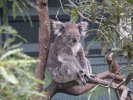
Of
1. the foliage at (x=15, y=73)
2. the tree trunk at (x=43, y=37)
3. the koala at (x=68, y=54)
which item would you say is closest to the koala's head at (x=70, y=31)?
the koala at (x=68, y=54)

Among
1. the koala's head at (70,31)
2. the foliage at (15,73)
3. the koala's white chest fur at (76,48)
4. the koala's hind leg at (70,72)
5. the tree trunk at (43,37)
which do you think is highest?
the foliage at (15,73)

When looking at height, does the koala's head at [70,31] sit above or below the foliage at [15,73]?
below

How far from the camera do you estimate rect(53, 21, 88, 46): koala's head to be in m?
3.76

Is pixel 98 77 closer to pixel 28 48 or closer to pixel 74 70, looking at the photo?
pixel 74 70

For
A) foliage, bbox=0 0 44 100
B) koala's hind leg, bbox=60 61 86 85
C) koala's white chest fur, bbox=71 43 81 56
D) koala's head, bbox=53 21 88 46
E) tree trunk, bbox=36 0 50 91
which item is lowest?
koala's hind leg, bbox=60 61 86 85

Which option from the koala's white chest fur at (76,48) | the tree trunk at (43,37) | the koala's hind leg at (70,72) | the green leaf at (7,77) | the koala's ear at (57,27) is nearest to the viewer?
the green leaf at (7,77)

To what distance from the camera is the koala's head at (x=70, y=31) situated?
3758mm

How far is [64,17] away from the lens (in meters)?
4.71

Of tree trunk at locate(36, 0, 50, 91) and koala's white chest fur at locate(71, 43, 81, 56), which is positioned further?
koala's white chest fur at locate(71, 43, 81, 56)

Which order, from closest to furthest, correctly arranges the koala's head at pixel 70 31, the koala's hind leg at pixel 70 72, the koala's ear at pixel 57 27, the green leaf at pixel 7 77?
the green leaf at pixel 7 77
the koala's hind leg at pixel 70 72
the koala's ear at pixel 57 27
the koala's head at pixel 70 31

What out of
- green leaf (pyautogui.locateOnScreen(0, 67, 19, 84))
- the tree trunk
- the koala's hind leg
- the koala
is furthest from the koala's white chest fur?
green leaf (pyautogui.locateOnScreen(0, 67, 19, 84))

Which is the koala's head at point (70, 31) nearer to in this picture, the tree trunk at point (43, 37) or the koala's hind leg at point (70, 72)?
the koala's hind leg at point (70, 72)

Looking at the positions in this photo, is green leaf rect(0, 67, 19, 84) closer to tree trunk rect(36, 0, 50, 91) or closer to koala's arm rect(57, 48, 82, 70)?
tree trunk rect(36, 0, 50, 91)

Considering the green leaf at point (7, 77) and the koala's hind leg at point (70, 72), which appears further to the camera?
the koala's hind leg at point (70, 72)
